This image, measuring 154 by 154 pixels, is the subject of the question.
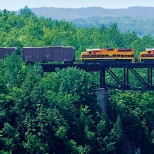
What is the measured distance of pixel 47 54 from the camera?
91.8 meters

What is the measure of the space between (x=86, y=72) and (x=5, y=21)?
7034cm

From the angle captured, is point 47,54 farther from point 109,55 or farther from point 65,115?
point 65,115

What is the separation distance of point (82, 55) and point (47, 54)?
6047mm

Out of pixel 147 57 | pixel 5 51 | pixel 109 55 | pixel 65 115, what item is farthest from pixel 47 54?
pixel 147 57

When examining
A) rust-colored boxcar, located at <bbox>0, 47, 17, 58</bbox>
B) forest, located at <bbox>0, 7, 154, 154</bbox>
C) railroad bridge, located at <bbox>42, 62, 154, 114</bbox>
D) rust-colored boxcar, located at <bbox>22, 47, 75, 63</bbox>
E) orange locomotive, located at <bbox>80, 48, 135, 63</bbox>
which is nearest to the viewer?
forest, located at <bbox>0, 7, 154, 154</bbox>

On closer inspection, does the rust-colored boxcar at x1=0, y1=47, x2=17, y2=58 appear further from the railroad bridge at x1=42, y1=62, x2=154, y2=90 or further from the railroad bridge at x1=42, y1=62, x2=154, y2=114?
the railroad bridge at x1=42, y1=62, x2=154, y2=114

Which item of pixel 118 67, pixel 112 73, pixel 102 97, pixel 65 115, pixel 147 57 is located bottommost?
pixel 65 115

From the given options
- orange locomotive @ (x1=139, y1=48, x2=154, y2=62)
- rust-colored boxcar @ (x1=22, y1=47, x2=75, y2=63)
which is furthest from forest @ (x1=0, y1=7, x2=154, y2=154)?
orange locomotive @ (x1=139, y1=48, x2=154, y2=62)

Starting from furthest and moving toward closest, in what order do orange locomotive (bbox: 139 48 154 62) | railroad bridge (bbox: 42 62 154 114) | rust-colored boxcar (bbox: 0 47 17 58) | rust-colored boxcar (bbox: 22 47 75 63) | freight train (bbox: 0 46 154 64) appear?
rust-colored boxcar (bbox: 0 47 17 58) < rust-colored boxcar (bbox: 22 47 75 63) < freight train (bbox: 0 46 154 64) < orange locomotive (bbox: 139 48 154 62) < railroad bridge (bbox: 42 62 154 114)

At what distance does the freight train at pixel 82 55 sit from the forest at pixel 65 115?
1.86m

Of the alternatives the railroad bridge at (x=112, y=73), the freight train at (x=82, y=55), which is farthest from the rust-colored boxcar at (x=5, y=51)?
the railroad bridge at (x=112, y=73)

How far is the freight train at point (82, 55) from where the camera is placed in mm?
86181

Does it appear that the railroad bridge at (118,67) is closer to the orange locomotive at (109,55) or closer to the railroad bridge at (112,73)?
the railroad bridge at (112,73)

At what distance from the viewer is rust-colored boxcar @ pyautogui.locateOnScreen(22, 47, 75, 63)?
295ft
